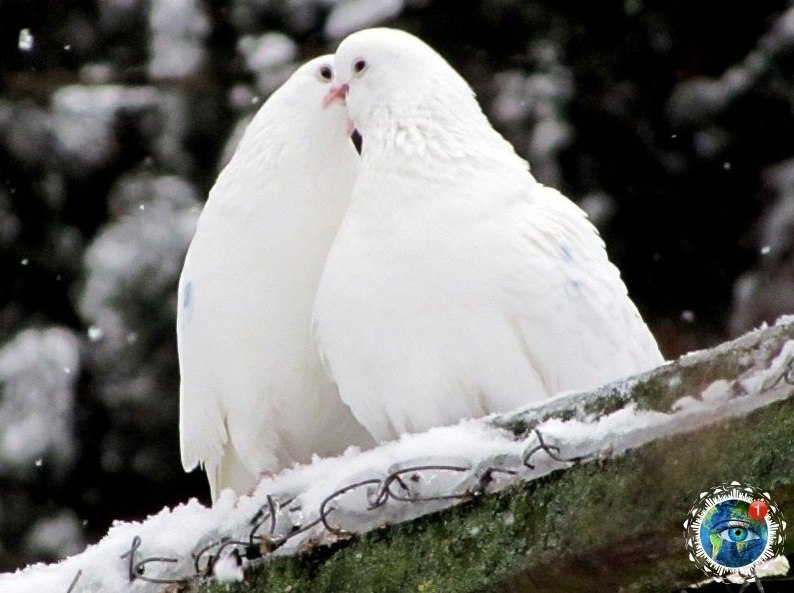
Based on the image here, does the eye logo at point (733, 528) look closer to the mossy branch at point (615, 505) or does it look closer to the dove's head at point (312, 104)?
the mossy branch at point (615, 505)

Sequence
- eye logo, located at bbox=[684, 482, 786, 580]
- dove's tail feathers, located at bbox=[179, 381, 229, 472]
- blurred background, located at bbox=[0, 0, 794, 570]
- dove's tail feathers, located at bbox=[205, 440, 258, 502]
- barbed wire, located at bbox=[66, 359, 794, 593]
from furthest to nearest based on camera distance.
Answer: blurred background, located at bbox=[0, 0, 794, 570] < dove's tail feathers, located at bbox=[205, 440, 258, 502] < dove's tail feathers, located at bbox=[179, 381, 229, 472] < barbed wire, located at bbox=[66, 359, 794, 593] < eye logo, located at bbox=[684, 482, 786, 580]

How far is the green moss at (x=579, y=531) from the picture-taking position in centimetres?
218

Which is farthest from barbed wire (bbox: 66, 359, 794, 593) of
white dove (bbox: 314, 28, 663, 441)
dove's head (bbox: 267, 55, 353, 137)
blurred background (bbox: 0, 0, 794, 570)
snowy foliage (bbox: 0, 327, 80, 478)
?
snowy foliage (bbox: 0, 327, 80, 478)

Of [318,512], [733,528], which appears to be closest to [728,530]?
[733,528]

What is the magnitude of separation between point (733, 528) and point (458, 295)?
→ 0.92 m

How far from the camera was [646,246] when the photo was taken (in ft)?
18.5

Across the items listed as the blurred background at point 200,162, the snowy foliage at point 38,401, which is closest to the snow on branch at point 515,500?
the blurred background at point 200,162

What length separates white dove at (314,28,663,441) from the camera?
9.68 feet

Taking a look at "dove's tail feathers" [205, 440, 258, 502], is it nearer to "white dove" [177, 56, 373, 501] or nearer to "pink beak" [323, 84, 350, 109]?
"white dove" [177, 56, 373, 501]

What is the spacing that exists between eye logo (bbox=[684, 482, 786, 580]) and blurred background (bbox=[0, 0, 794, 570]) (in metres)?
3.12

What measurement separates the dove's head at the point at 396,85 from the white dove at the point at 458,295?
0.06m

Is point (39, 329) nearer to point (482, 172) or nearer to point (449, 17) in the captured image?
point (449, 17)

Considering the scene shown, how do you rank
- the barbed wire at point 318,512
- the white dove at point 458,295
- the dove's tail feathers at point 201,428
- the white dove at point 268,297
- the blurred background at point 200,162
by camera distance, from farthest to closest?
the blurred background at point 200,162
the dove's tail feathers at point 201,428
the white dove at point 268,297
the white dove at point 458,295
the barbed wire at point 318,512

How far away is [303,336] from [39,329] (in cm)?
310
